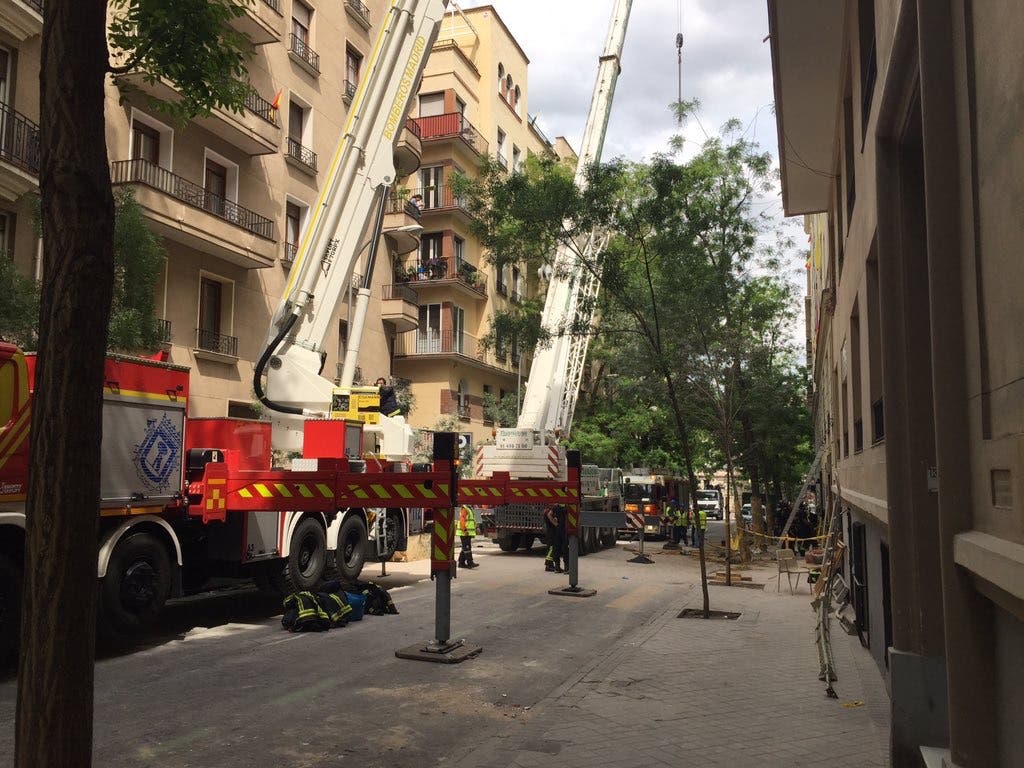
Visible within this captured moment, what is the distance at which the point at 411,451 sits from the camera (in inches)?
591

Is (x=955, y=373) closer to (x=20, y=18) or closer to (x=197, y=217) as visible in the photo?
(x=20, y=18)

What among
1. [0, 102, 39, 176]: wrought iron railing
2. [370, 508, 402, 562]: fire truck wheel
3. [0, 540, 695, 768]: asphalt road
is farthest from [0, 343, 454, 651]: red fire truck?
[0, 102, 39, 176]: wrought iron railing

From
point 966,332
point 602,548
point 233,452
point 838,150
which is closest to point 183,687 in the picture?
point 233,452

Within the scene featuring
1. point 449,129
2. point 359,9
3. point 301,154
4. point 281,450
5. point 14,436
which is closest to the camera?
point 14,436

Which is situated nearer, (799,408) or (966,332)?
(966,332)

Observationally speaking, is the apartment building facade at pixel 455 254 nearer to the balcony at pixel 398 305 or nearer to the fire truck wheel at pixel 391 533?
the balcony at pixel 398 305

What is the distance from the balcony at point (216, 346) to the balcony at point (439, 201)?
15069 mm

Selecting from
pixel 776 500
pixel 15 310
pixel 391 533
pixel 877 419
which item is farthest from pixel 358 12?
pixel 776 500

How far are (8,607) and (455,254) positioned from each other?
2914 cm

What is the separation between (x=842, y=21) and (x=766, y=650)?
7.32 meters

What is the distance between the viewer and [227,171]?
2216 centimetres

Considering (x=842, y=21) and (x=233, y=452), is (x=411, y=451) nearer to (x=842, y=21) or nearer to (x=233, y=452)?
(x=233, y=452)

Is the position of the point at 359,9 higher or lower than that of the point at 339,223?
higher

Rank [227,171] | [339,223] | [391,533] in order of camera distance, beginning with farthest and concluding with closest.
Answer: [227,171] → [391,533] → [339,223]
